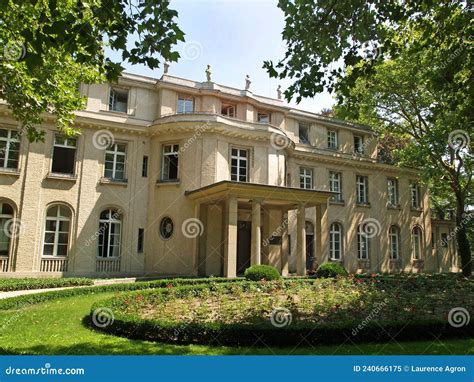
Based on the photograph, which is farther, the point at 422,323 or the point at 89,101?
the point at 89,101

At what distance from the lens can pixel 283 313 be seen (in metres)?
8.51

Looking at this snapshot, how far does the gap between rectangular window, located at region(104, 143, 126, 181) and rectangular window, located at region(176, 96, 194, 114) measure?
172 inches

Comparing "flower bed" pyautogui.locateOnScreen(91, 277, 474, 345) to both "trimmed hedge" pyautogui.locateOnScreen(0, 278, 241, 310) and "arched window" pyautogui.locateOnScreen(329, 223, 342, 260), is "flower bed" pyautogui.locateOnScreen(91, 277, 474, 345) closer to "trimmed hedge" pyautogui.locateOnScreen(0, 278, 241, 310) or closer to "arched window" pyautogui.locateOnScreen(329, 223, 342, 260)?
"trimmed hedge" pyautogui.locateOnScreen(0, 278, 241, 310)

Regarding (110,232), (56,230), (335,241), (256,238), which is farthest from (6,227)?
(335,241)

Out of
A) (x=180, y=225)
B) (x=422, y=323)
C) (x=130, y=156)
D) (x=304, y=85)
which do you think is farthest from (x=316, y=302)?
(x=130, y=156)

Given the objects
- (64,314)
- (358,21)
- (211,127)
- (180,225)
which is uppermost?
(211,127)

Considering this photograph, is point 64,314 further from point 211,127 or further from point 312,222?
point 312,222

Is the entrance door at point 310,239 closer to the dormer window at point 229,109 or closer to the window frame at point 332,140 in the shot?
the window frame at point 332,140

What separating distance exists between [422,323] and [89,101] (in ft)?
66.6

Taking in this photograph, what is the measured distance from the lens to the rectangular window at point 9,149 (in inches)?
758

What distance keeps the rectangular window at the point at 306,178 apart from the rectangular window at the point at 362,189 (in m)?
4.63

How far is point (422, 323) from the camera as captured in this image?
7301 mm

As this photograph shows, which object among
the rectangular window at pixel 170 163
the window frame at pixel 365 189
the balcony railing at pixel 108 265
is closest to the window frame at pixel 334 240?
the window frame at pixel 365 189

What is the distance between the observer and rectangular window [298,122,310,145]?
1129 inches
